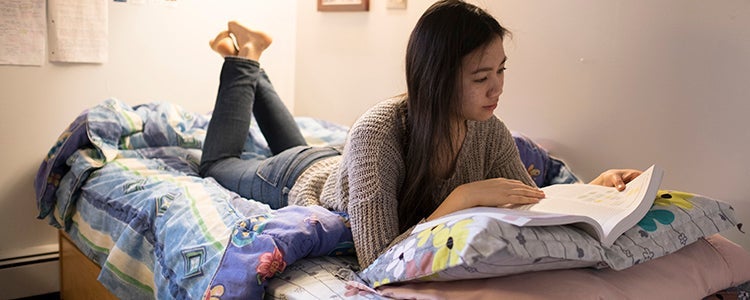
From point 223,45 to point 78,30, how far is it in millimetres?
577

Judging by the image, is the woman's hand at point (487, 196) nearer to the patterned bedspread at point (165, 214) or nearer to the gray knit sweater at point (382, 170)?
the gray knit sweater at point (382, 170)

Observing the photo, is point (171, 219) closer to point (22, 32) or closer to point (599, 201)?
point (599, 201)

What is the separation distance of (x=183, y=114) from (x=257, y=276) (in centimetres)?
128

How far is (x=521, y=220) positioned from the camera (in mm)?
1004

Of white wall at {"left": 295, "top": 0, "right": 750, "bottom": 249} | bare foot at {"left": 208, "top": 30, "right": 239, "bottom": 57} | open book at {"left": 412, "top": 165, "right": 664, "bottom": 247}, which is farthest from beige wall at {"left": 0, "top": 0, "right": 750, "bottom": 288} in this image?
bare foot at {"left": 208, "top": 30, "right": 239, "bottom": 57}

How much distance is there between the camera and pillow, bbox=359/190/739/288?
38.5 inches

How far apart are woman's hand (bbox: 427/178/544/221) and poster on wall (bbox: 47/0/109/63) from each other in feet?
5.22

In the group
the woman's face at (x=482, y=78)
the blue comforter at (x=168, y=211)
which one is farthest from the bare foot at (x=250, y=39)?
the woman's face at (x=482, y=78)

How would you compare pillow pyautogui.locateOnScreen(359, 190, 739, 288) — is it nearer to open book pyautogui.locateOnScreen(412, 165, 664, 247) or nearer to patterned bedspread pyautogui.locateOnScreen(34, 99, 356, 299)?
open book pyautogui.locateOnScreen(412, 165, 664, 247)

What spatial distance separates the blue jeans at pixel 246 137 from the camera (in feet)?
5.74

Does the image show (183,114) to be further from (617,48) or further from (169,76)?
(617,48)

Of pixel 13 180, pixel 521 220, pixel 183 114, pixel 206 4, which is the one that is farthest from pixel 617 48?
pixel 13 180

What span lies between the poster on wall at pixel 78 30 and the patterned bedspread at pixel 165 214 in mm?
275

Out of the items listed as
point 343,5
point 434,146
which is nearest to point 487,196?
point 434,146
